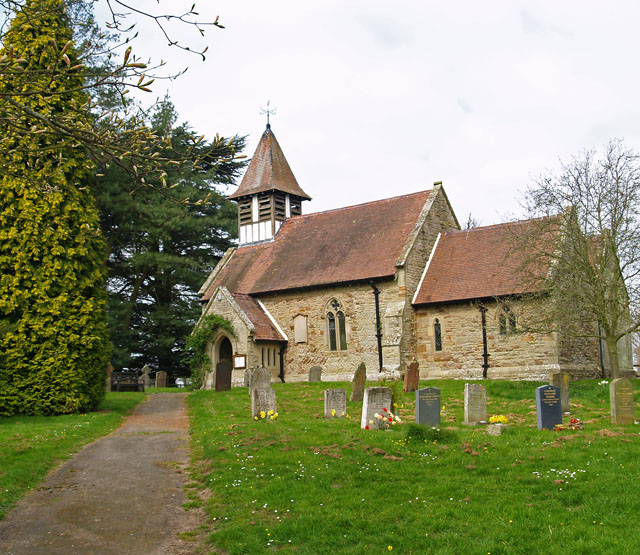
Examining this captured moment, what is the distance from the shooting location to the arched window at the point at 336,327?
27062mm

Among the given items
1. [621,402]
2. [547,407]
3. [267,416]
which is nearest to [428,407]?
[547,407]

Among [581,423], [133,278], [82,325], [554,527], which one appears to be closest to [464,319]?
[581,423]

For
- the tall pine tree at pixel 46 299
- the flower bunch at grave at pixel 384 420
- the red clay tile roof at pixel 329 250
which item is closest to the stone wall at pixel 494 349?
the red clay tile roof at pixel 329 250

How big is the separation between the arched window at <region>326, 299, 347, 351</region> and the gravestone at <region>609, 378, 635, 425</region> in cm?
1537

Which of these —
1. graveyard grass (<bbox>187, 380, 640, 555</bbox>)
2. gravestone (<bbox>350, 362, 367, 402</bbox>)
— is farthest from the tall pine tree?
gravestone (<bbox>350, 362, 367, 402</bbox>)

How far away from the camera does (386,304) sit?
25.9 meters

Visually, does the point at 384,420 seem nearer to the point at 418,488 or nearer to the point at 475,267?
the point at 418,488

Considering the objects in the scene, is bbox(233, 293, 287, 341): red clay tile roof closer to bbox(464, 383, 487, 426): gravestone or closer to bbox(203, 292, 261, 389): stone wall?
bbox(203, 292, 261, 389): stone wall

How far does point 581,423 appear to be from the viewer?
12.6 m

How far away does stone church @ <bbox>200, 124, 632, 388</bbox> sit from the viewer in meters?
24.0

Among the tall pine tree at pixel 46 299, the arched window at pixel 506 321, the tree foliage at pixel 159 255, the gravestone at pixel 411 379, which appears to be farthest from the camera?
the tree foliage at pixel 159 255

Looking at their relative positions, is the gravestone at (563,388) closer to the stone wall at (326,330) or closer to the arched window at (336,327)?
the stone wall at (326,330)

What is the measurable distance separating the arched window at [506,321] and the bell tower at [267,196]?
47.0 ft

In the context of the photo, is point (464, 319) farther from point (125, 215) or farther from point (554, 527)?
point (125, 215)
